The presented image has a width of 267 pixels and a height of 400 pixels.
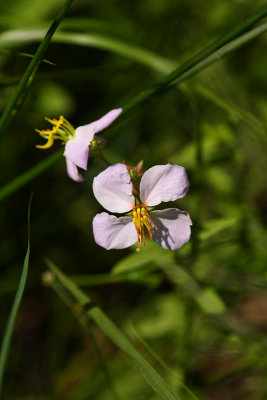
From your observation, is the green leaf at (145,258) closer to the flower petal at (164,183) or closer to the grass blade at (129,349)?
the grass blade at (129,349)

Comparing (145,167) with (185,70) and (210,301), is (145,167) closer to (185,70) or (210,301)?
(210,301)

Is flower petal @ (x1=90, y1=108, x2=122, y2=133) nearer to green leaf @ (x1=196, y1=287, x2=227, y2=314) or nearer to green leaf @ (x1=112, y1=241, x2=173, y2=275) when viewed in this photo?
green leaf @ (x1=112, y1=241, x2=173, y2=275)

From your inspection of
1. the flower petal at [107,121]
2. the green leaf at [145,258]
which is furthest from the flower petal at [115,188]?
the green leaf at [145,258]

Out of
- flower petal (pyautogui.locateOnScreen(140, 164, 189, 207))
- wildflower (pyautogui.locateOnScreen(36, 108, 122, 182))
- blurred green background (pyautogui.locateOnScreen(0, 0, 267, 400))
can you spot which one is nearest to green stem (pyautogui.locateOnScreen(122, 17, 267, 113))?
wildflower (pyautogui.locateOnScreen(36, 108, 122, 182))

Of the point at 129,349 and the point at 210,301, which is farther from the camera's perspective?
the point at 210,301

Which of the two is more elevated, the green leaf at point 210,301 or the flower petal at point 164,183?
the flower petal at point 164,183

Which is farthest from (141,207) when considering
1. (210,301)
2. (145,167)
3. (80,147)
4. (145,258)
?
(145,167)
